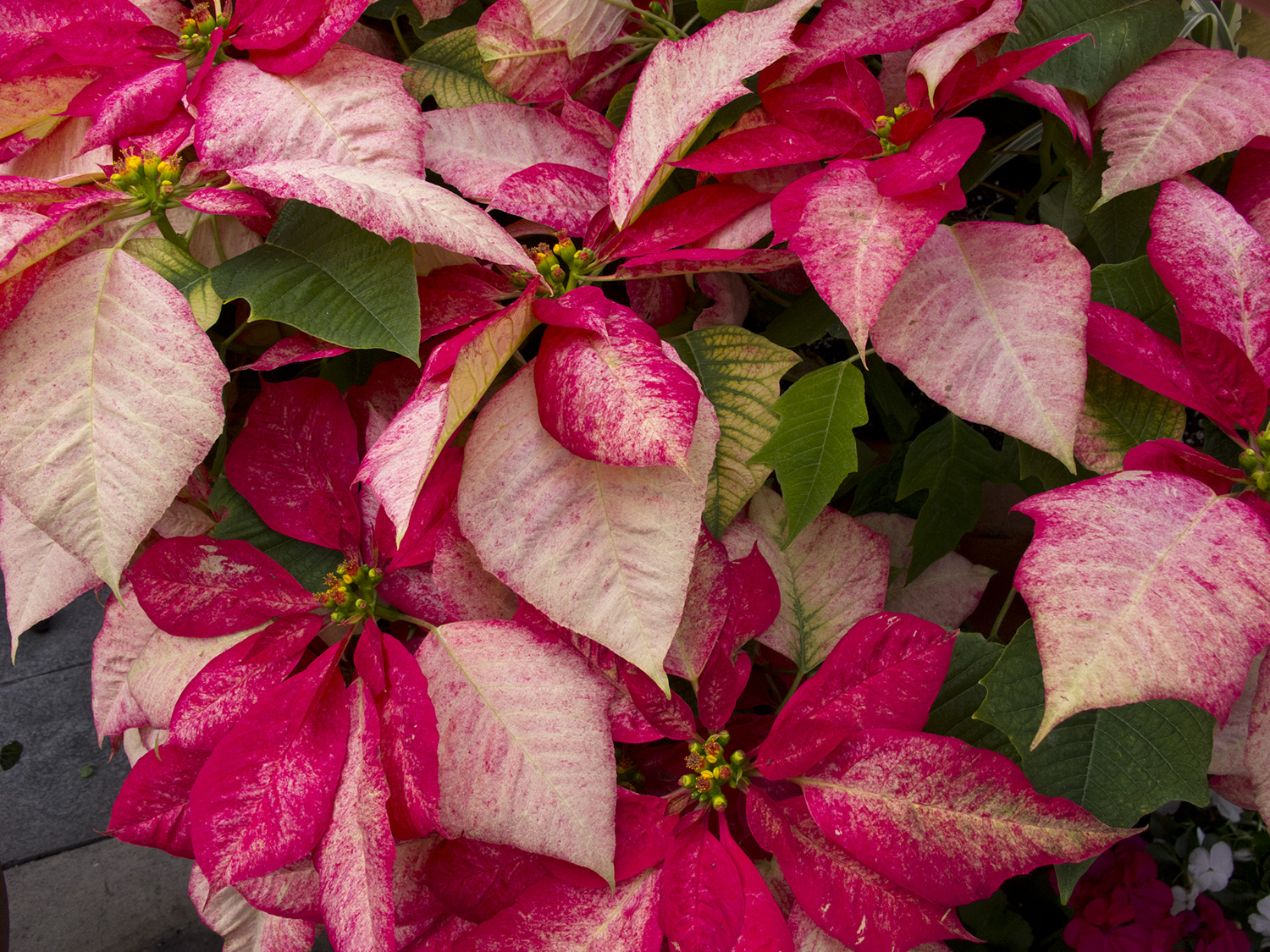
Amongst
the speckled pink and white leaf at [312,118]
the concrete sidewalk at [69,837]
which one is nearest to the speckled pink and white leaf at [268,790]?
the speckled pink and white leaf at [312,118]

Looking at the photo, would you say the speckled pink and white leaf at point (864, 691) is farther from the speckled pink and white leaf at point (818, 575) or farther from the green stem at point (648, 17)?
the green stem at point (648, 17)

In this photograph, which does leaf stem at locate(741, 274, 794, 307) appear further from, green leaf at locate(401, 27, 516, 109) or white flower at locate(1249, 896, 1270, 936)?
white flower at locate(1249, 896, 1270, 936)

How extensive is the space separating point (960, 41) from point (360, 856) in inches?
15.4

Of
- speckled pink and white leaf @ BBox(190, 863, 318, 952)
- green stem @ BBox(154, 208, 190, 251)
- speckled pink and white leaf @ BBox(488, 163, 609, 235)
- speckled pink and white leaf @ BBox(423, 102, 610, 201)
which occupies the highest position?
speckled pink and white leaf @ BBox(423, 102, 610, 201)

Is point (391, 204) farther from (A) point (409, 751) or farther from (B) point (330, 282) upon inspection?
(A) point (409, 751)

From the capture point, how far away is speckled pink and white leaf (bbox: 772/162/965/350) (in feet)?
1.01

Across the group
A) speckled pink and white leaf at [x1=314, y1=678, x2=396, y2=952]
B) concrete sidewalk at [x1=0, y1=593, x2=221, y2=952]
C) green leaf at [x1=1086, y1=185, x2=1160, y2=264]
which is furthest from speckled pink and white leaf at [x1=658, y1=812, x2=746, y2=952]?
concrete sidewalk at [x1=0, y1=593, x2=221, y2=952]

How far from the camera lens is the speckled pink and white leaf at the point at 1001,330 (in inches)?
12.5

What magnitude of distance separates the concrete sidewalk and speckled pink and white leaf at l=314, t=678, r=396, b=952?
1.02 metres

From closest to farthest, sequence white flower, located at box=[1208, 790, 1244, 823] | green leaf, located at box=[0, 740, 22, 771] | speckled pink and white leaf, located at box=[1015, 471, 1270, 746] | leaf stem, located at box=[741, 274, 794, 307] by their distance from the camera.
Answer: speckled pink and white leaf, located at box=[1015, 471, 1270, 746] → leaf stem, located at box=[741, 274, 794, 307] → white flower, located at box=[1208, 790, 1244, 823] → green leaf, located at box=[0, 740, 22, 771]

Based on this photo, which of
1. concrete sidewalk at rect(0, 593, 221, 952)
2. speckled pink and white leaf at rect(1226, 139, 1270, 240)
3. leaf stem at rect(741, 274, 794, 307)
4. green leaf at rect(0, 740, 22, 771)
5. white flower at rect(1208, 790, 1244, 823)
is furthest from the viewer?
green leaf at rect(0, 740, 22, 771)

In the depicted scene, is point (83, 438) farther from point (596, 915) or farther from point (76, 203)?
point (596, 915)

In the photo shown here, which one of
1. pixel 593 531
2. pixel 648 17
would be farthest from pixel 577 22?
pixel 593 531

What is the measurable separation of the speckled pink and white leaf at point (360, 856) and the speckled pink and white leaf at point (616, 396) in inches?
6.2
